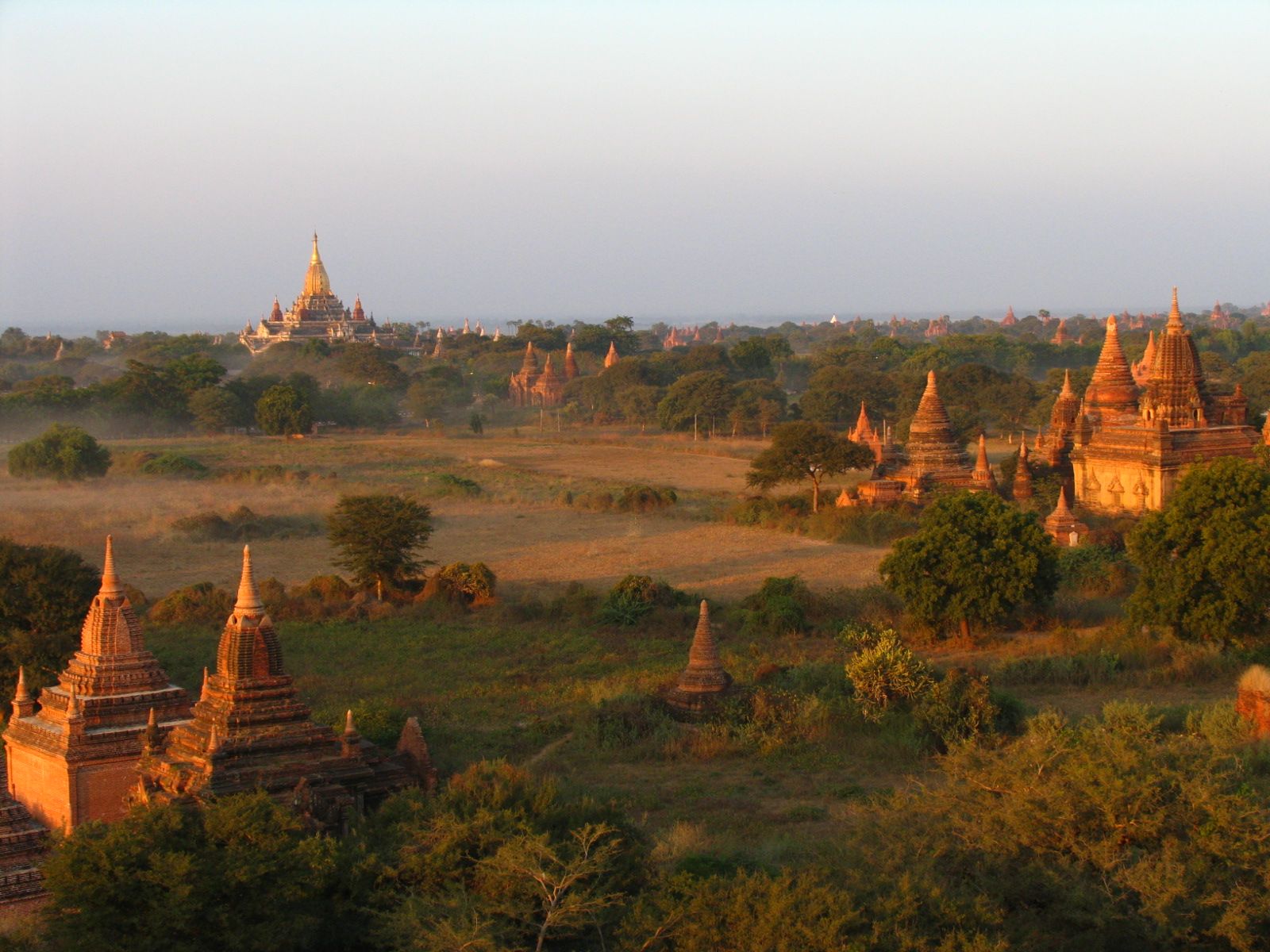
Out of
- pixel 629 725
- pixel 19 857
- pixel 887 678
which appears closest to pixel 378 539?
pixel 629 725

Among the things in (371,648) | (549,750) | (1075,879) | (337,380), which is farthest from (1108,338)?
(337,380)

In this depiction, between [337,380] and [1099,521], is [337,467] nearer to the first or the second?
[1099,521]

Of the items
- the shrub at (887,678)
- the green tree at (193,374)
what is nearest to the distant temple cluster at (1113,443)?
the shrub at (887,678)

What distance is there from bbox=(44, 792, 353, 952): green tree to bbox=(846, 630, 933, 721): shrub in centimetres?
907

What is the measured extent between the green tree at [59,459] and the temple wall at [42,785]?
3156cm

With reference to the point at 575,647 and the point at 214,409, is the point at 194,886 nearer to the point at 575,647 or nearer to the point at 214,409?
the point at 575,647

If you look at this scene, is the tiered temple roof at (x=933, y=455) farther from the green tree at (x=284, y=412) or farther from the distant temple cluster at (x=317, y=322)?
the distant temple cluster at (x=317, y=322)

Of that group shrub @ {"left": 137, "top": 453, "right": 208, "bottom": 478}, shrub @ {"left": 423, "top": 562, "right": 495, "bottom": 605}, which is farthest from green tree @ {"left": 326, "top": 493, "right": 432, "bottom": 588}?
shrub @ {"left": 137, "top": 453, "right": 208, "bottom": 478}

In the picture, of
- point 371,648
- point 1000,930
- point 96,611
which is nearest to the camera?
point 1000,930

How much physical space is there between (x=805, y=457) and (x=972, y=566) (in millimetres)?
15436

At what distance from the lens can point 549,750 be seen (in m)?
16.8

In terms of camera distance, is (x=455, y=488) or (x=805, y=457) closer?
A: (x=805, y=457)

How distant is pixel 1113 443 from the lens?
109ft

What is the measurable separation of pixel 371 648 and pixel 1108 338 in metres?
24.5
